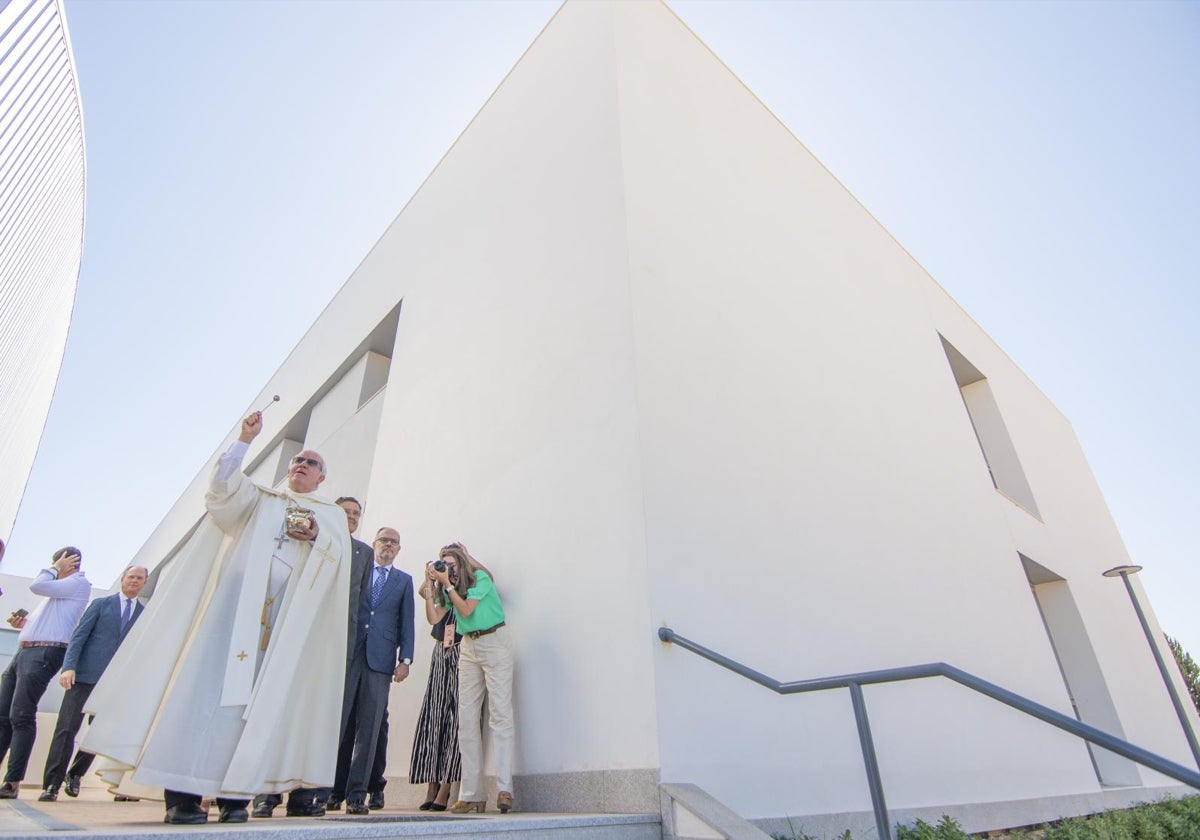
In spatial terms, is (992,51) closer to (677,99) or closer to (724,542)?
(677,99)

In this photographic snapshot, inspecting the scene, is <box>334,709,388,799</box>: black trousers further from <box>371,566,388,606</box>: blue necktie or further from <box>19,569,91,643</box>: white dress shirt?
<box>19,569,91,643</box>: white dress shirt

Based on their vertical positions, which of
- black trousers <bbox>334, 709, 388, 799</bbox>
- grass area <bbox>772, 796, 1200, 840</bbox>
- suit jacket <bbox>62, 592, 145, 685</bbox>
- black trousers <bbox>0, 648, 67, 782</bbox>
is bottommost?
grass area <bbox>772, 796, 1200, 840</bbox>

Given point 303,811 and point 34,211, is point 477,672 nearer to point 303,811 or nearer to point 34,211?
point 303,811

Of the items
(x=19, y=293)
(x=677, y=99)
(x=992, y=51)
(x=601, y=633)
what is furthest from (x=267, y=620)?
(x=19, y=293)

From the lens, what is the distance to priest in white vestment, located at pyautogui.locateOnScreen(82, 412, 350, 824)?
234cm

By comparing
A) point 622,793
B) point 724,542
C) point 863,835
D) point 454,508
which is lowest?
point 863,835

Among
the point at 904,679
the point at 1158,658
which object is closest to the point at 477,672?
the point at 904,679

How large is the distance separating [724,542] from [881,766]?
5.54ft

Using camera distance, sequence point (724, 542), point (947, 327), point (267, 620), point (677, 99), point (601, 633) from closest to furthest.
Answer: point (267, 620)
point (601, 633)
point (724, 542)
point (677, 99)
point (947, 327)

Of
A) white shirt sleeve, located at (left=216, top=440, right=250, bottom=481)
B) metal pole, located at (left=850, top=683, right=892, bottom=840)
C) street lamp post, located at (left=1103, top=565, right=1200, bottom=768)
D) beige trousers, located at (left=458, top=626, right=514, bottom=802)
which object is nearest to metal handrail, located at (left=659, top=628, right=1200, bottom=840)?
metal pole, located at (left=850, top=683, right=892, bottom=840)

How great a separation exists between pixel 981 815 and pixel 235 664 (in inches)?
183

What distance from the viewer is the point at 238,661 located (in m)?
2.59

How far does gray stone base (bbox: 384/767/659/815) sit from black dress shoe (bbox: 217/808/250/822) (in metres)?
1.42

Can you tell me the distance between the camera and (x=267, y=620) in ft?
9.21
